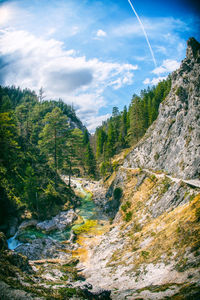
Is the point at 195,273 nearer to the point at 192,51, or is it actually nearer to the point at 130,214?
the point at 130,214

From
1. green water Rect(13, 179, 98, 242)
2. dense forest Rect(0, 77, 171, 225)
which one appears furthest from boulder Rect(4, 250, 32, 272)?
green water Rect(13, 179, 98, 242)

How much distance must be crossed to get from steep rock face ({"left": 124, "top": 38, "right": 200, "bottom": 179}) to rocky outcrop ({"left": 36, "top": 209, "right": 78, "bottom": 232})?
1994 centimetres

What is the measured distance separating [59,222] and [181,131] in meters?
29.0

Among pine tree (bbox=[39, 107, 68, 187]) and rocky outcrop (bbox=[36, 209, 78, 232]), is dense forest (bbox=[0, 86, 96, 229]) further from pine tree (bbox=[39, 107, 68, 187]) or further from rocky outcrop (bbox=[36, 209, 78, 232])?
rocky outcrop (bbox=[36, 209, 78, 232])

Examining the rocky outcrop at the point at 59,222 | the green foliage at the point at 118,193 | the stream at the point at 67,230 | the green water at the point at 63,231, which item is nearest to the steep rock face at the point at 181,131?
the green foliage at the point at 118,193

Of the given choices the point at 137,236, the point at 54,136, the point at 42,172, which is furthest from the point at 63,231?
the point at 54,136

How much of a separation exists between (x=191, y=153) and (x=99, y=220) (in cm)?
2286

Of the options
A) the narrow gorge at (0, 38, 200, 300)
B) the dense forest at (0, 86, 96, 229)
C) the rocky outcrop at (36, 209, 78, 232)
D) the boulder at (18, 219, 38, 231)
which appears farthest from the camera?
A: the dense forest at (0, 86, 96, 229)

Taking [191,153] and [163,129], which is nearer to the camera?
[191,153]

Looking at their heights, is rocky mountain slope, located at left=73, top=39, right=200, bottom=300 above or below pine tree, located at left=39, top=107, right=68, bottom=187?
below

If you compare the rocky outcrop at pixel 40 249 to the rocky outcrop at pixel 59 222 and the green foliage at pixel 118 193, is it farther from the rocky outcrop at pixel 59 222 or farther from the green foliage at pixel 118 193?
the green foliage at pixel 118 193

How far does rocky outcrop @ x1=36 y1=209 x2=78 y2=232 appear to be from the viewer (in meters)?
28.2

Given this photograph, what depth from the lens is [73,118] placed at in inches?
6284

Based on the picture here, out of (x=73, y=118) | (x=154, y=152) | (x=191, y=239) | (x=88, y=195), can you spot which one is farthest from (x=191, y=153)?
(x=73, y=118)
